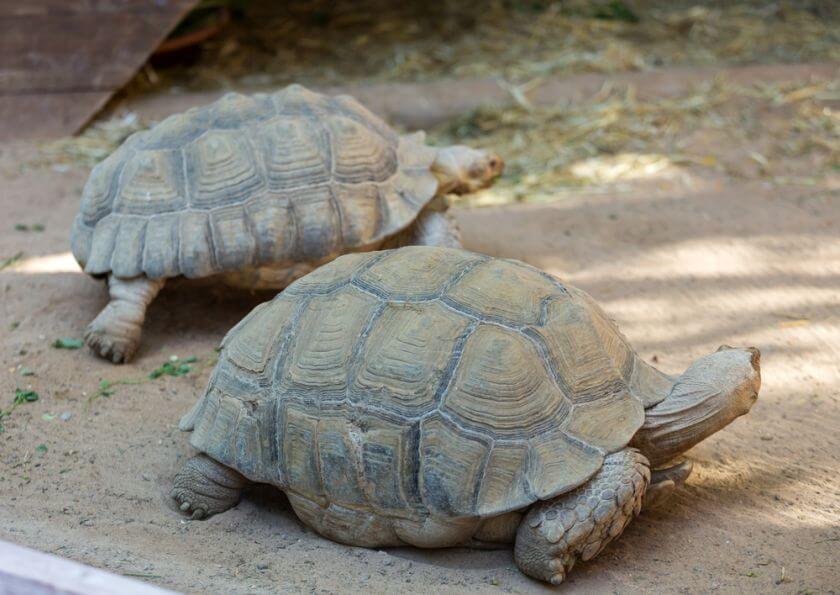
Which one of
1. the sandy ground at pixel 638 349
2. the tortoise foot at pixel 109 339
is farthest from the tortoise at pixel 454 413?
the tortoise foot at pixel 109 339

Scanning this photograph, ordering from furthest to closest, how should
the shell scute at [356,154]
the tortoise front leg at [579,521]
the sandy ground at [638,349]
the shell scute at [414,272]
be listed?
1. the shell scute at [356,154]
2. the shell scute at [414,272]
3. the sandy ground at [638,349]
4. the tortoise front leg at [579,521]

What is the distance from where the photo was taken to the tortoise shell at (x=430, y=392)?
2922 millimetres

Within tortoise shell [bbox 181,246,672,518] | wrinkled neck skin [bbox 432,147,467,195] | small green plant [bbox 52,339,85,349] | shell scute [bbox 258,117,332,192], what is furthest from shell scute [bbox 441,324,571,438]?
wrinkled neck skin [bbox 432,147,467,195]

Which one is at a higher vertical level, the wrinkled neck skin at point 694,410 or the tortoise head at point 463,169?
the wrinkled neck skin at point 694,410

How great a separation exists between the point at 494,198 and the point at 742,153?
2074mm

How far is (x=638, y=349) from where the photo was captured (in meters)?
4.58

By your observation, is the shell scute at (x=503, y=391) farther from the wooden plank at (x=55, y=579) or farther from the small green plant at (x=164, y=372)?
the small green plant at (x=164, y=372)

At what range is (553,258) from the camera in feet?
18.9

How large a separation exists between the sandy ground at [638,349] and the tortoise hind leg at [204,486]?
53 millimetres

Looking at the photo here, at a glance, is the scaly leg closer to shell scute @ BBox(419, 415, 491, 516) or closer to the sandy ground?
the sandy ground

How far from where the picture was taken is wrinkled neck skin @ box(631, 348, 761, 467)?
3.12 metres

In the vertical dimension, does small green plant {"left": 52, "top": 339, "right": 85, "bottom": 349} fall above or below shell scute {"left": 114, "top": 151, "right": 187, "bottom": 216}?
below

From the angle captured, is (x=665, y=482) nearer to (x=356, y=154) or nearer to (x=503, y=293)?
(x=503, y=293)

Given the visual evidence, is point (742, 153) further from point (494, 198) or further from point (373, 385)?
point (373, 385)
